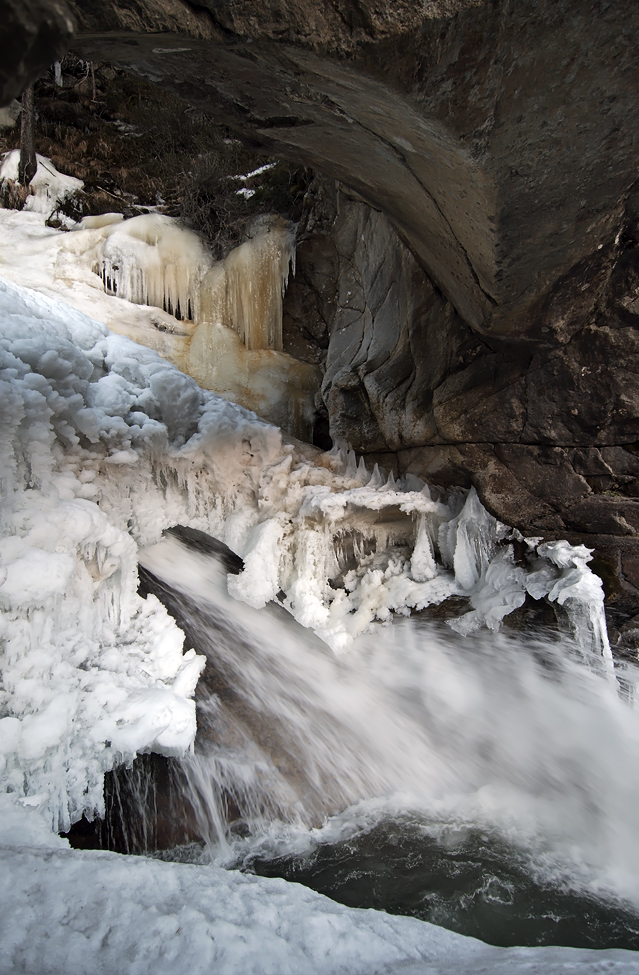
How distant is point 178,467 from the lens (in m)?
4.69

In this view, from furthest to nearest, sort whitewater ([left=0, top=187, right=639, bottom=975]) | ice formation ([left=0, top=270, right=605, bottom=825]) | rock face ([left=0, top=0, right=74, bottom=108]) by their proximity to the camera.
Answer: ice formation ([left=0, top=270, right=605, bottom=825])
whitewater ([left=0, top=187, right=639, bottom=975])
rock face ([left=0, top=0, right=74, bottom=108])

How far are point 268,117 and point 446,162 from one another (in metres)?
1.19

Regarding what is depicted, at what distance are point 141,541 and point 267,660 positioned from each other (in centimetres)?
150

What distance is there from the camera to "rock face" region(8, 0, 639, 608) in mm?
2111

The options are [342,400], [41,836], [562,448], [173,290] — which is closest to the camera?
[41,836]

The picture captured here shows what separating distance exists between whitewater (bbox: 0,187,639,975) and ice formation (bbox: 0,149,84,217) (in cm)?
611

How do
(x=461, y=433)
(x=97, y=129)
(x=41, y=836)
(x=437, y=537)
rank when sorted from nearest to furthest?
(x=41, y=836), (x=461, y=433), (x=437, y=537), (x=97, y=129)

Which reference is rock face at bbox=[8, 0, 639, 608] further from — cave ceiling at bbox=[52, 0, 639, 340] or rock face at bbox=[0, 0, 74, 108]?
rock face at bbox=[0, 0, 74, 108]

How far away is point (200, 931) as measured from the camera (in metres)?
1.69

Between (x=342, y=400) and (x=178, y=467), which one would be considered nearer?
(x=178, y=467)

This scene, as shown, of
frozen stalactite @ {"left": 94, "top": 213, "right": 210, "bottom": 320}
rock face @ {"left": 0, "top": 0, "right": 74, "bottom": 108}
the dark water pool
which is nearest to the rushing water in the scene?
the dark water pool

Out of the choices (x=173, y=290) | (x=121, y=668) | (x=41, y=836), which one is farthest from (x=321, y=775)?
(x=173, y=290)

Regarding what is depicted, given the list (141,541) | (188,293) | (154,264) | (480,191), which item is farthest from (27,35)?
(154,264)

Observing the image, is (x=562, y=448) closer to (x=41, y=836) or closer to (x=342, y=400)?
(x=342, y=400)
